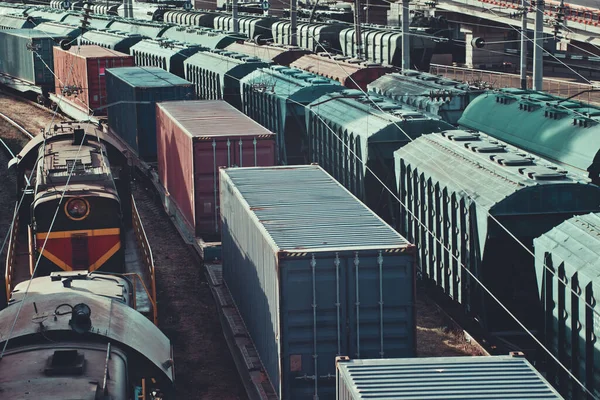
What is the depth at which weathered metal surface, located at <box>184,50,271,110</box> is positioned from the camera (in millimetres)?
42844

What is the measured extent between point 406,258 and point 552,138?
34.3 ft

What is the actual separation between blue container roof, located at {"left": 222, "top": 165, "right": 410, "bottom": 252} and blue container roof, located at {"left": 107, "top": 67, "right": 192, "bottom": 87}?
49.7ft

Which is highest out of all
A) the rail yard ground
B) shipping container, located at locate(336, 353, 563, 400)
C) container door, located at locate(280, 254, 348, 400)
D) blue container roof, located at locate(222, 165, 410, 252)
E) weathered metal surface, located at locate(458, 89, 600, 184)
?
weathered metal surface, located at locate(458, 89, 600, 184)

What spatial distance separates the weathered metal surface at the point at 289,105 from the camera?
111ft

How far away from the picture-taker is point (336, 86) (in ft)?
114

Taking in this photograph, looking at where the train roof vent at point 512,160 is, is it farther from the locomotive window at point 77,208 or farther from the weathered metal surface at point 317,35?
the weathered metal surface at point 317,35

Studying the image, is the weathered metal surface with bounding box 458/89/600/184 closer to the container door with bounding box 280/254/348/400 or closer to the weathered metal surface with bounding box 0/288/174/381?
the container door with bounding box 280/254/348/400

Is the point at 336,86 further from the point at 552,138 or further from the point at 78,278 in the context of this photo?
the point at 78,278

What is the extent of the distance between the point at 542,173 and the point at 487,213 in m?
1.59

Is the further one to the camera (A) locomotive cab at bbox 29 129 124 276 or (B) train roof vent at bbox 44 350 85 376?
(A) locomotive cab at bbox 29 129 124 276

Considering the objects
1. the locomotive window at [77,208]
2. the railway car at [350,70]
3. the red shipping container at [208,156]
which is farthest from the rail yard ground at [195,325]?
the railway car at [350,70]

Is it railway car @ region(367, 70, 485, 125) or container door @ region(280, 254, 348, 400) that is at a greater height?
railway car @ region(367, 70, 485, 125)

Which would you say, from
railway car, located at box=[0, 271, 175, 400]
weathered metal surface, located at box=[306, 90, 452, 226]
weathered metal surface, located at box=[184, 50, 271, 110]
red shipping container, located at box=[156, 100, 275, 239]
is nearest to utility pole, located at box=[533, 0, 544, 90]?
weathered metal surface, located at box=[306, 90, 452, 226]

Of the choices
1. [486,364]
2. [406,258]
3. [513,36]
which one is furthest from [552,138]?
[513,36]
